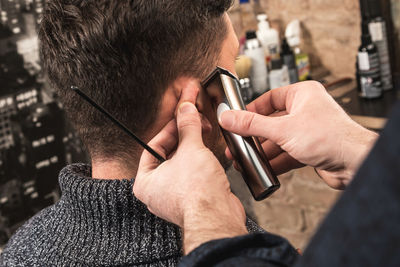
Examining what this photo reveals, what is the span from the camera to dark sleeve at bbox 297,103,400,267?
0.25 m

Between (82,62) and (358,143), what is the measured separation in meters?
0.60

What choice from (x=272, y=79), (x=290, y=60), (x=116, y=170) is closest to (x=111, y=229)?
(x=116, y=170)

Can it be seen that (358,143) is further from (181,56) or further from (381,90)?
(381,90)

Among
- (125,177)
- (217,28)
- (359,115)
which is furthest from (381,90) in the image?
(125,177)

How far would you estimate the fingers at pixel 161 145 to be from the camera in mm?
887

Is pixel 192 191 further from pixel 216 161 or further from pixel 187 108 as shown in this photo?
pixel 187 108

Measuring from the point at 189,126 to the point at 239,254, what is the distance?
385 mm

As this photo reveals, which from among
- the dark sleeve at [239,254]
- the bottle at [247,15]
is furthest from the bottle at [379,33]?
the dark sleeve at [239,254]

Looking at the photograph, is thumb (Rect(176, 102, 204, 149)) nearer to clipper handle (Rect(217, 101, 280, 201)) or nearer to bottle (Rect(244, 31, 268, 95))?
clipper handle (Rect(217, 101, 280, 201))

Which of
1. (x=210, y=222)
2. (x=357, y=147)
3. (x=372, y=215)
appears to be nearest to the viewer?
(x=372, y=215)

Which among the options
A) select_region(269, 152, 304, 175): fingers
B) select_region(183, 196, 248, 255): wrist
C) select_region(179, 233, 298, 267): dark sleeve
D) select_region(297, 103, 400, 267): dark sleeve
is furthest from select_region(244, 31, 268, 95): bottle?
select_region(297, 103, 400, 267): dark sleeve

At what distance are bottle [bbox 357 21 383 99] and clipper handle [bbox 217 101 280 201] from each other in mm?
1249

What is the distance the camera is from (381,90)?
2027mm

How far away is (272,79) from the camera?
219 centimetres
